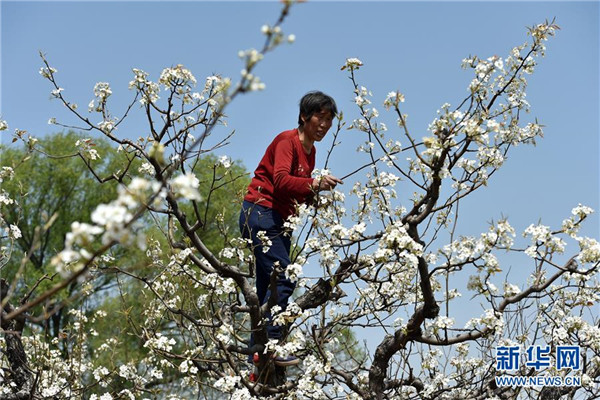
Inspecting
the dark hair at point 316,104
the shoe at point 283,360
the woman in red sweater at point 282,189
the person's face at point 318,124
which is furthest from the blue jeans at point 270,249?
the dark hair at point 316,104

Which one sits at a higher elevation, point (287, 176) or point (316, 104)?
point (316, 104)

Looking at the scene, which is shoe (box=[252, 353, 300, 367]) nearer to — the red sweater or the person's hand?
the red sweater

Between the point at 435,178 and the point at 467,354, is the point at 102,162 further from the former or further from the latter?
the point at 435,178

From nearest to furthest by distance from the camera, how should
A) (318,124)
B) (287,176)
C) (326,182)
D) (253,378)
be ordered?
1. (326,182)
2. (287,176)
3. (253,378)
4. (318,124)

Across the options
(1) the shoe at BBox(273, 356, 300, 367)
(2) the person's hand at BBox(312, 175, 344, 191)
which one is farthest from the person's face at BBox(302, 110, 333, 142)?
(1) the shoe at BBox(273, 356, 300, 367)

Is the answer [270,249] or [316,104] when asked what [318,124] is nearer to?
[316,104]

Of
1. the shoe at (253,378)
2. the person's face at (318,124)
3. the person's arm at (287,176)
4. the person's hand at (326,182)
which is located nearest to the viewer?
the person's hand at (326,182)

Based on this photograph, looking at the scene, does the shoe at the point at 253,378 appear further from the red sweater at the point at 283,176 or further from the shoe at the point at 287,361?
the red sweater at the point at 283,176

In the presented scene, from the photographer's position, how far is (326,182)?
441cm

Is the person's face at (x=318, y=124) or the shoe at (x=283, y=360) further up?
the person's face at (x=318, y=124)

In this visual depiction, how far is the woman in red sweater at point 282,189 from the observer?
4.58 m

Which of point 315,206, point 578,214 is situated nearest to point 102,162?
point 315,206

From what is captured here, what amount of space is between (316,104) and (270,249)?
1.09m

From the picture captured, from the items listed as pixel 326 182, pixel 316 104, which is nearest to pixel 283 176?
pixel 326 182
